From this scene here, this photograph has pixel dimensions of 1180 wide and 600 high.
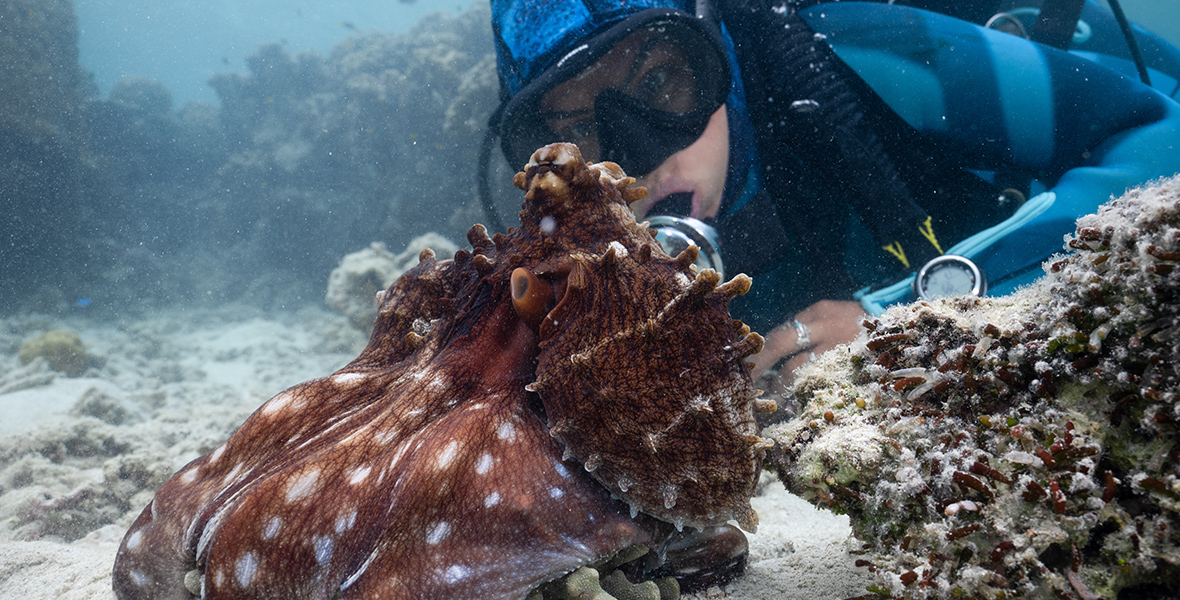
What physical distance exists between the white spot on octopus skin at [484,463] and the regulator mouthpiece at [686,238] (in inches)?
73.5

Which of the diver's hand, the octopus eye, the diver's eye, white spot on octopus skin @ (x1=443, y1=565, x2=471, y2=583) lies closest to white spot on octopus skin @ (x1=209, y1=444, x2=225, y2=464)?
white spot on octopus skin @ (x1=443, y1=565, x2=471, y2=583)

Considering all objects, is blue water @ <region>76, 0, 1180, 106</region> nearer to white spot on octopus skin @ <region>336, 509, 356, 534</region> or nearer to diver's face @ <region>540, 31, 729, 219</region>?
diver's face @ <region>540, 31, 729, 219</region>

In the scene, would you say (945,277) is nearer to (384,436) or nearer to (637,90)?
(637,90)

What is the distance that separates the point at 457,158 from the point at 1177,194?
14.4m

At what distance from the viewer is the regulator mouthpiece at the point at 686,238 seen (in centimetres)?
298

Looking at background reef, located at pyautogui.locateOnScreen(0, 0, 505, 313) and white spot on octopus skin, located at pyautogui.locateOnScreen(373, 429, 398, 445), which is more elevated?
background reef, located at pyautogui.locateOnScreen(0, 0, 505, 313)

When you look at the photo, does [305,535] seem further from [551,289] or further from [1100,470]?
[1100,470]

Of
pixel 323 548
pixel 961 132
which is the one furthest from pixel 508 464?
pixel 961 132

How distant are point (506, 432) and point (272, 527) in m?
0.64

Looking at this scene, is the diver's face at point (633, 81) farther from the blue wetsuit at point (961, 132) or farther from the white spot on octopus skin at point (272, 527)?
the white spot on octopus skin at point (272, 527)

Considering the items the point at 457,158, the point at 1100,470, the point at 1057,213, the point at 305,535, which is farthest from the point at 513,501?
the point at 457,158

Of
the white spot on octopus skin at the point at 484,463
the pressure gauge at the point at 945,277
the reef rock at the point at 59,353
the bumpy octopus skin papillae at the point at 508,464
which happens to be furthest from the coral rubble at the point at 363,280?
the white spot on octopus skin at the point at 484,463

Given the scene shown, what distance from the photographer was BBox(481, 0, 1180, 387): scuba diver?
3.61m

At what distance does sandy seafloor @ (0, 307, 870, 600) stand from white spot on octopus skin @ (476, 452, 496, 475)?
84 cm
